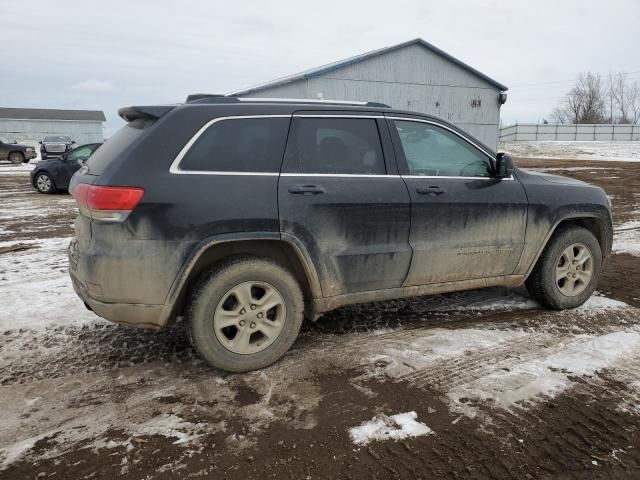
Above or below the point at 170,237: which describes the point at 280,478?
below

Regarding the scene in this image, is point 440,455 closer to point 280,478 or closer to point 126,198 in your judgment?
point 280,478

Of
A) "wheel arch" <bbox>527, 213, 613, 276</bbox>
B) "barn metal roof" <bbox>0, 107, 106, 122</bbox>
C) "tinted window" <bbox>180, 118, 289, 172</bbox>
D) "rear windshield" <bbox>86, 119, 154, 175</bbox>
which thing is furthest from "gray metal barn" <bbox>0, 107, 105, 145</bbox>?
"wheel arch" <bbox>527, 213, 613, 276</bbox>

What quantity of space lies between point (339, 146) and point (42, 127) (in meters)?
58.2

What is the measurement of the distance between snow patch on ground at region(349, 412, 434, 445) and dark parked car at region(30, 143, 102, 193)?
1284cm

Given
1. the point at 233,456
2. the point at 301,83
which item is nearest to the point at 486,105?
the point at 301,83

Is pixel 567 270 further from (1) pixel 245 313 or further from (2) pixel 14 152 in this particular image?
(2) pixel 14 152

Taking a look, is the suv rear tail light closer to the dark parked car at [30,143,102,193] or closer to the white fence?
the dark parked car at [30,143,102,193]

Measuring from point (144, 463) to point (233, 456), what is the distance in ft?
1.45

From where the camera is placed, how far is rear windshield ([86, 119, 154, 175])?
314cm

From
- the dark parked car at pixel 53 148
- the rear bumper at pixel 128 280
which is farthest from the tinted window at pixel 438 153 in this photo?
the dark parked car at pixel 53 148

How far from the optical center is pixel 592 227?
4.69 metres

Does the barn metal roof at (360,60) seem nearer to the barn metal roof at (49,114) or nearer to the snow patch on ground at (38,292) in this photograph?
the snow patch on ground at (38,292)

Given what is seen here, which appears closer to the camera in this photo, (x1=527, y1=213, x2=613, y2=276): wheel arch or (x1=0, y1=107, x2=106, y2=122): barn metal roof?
(x1=527, y1=213, x2=613, y2=276): wheel arch

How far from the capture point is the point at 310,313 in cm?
362
